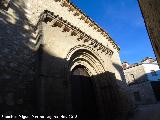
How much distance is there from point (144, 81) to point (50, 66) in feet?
76.0

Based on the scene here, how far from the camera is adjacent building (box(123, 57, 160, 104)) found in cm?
2566

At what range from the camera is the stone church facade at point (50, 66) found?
542cm

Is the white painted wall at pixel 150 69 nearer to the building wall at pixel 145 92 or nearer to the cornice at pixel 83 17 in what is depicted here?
the building wall at pixel 145 92

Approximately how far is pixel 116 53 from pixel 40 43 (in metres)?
8.32

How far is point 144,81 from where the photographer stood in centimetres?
2688

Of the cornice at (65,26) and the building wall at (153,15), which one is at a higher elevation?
the cornice at (65,26)

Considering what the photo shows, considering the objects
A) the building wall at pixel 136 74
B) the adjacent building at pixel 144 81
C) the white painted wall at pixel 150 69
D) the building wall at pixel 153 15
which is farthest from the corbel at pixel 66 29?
the white painted wall at pixel 150 69

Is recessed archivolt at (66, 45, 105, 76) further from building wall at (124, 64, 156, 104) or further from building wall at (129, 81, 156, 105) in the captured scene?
building wall at (129, 81, 156, 105)

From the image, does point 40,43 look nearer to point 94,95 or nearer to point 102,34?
point 94,95

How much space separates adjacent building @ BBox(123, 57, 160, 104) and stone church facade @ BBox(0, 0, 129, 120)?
660 inches

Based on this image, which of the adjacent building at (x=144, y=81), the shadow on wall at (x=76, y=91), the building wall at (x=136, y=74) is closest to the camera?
the shadow on wall at (x=76, y=91)

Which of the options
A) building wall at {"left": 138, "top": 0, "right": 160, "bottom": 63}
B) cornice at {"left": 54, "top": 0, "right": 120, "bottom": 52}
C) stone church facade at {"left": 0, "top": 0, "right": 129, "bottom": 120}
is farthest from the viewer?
cornice at {"left": 54, "top": 0, "right": 120, "bottom": 52}

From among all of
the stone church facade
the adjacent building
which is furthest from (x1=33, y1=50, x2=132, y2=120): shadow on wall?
the adjacent building

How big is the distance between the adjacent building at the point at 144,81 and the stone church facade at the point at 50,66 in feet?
55.0
